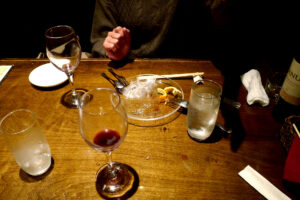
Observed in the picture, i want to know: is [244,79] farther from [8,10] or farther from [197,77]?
[8,10]

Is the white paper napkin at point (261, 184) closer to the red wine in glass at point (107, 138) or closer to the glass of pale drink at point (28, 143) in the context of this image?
the red wine in glass at point (107, 138)

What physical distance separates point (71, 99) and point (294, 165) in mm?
938

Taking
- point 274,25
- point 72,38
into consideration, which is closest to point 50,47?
point 72,38

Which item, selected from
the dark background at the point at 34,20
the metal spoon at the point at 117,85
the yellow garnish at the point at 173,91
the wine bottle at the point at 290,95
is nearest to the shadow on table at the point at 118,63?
the metal spoon at the point at 117,85

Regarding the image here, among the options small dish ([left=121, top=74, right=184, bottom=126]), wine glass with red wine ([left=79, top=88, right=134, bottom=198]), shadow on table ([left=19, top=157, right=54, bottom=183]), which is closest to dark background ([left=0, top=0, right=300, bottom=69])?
small dish ([left=121, top=74, right=184, bottom=126])

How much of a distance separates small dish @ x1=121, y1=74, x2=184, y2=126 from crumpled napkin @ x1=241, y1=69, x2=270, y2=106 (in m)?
0.32

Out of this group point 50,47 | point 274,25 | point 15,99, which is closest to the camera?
point 50,47

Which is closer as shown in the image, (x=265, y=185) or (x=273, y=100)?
(x=265, y=185)

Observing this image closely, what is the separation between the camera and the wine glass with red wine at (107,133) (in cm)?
63

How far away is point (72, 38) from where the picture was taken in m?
0.98

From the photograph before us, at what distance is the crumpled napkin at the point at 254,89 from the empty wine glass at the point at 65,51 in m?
0.81

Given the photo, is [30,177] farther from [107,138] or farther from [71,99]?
[71,99]

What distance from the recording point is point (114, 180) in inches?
29.6

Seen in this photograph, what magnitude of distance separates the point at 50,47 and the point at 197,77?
707 millimetres
